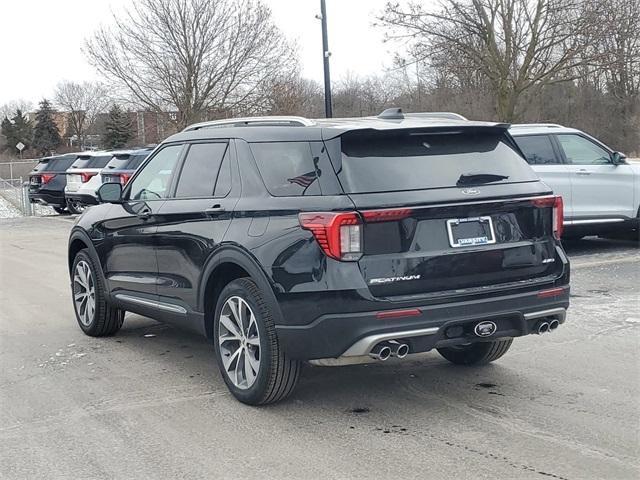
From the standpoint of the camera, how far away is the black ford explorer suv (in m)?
4.41

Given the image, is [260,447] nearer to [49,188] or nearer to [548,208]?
[548,208]

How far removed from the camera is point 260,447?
14.4 ft

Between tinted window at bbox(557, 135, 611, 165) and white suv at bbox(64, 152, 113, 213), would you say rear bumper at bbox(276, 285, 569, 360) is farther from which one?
white suv at bbox(64, 152, 113, 213)

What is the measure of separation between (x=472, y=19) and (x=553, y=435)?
20.8m

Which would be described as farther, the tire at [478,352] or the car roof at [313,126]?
the tire at [478,352]

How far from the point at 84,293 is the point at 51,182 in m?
16.9

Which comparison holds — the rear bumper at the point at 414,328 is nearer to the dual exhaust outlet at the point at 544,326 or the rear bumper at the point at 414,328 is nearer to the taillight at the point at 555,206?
the dual exhaust outlet at the point at 544,326

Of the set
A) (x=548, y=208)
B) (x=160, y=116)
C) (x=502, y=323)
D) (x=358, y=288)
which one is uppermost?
(x=160, y=116)

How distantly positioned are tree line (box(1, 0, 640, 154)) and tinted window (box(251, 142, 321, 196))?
19.2 m

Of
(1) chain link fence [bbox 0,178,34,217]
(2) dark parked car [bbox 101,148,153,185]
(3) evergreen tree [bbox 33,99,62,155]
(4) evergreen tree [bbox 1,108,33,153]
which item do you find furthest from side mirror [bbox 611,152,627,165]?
(4) evergreen tree [bbox 1,108,33,153]

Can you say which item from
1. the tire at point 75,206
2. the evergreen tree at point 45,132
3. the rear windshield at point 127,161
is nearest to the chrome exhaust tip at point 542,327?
the rear windshield at point 127,161

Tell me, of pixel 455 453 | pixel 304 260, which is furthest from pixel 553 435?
pixel 304 260

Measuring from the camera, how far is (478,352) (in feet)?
19.0

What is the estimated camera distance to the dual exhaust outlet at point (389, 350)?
439 centimetres
